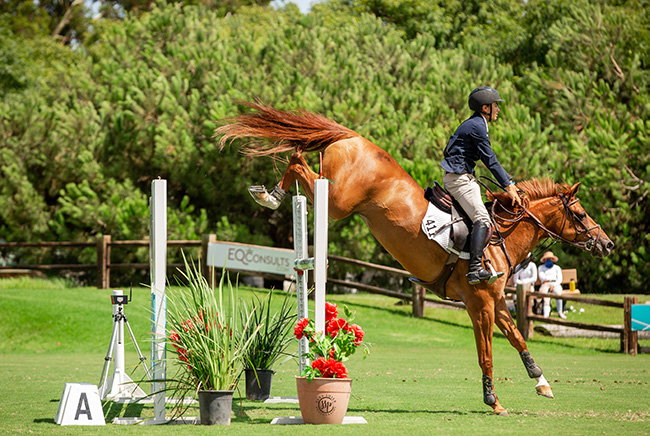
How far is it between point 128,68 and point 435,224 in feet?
53.8

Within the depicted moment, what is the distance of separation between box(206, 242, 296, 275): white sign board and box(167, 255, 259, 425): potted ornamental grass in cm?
1181

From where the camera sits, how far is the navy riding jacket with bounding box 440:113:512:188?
24.2 feet

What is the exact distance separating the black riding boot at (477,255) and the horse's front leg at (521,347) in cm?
50

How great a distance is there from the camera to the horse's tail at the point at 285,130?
7.38 m

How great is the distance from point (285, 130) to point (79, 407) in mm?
3139

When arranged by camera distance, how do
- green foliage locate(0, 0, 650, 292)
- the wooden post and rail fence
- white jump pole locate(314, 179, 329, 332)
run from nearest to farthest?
white jump pole locate(314, 179, 329, 332) → the wooden post and rail fence → green foliage locate(0, 0, 650, 292)

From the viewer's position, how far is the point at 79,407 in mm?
6141

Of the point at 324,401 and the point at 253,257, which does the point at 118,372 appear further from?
the point at 253,257

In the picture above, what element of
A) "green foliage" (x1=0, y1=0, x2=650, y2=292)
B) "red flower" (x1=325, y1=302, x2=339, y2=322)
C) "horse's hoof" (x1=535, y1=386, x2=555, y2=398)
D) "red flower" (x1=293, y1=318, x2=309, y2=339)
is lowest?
"horse's hoof" (x1=535, y1=386, x2=555, y2=398)

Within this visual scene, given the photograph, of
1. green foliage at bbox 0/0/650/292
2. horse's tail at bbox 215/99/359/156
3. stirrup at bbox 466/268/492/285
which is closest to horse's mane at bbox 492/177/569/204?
stirrup at bbox 466/268/492/285

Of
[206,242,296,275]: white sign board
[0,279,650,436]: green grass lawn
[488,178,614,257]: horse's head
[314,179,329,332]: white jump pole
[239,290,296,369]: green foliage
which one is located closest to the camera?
[0,279,650,436]: green grass lawn

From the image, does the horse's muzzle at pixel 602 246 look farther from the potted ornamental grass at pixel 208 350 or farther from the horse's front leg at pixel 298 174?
the potted ornamental grass at pixel 208 350

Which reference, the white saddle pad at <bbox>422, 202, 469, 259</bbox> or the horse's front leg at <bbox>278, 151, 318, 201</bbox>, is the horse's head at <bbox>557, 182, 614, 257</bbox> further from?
the horse's front leg at <bbox>278, 151, 318, 201</bbox>

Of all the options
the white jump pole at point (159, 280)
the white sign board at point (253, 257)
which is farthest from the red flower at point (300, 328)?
the white sign board at point (253, 257)
